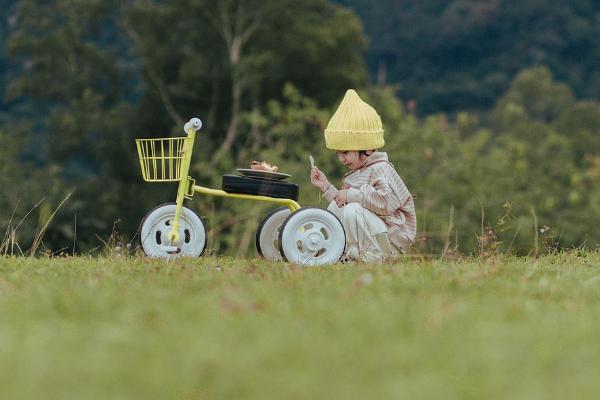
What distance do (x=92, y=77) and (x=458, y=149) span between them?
713 inches

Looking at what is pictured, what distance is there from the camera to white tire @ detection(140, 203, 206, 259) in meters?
8.12

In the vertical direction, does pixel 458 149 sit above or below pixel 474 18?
below

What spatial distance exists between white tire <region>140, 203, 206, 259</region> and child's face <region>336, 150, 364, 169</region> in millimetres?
1140

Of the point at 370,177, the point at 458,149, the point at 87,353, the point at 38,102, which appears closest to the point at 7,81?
the point at 38,102

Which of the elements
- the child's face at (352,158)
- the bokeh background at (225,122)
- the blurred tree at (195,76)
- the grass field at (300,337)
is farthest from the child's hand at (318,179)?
the blurred tree at (195,76)

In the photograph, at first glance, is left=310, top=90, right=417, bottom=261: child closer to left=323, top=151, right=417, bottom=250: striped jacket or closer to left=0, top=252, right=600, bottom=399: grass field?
left=323, top=151, right=417, bottom=250: striped jacket

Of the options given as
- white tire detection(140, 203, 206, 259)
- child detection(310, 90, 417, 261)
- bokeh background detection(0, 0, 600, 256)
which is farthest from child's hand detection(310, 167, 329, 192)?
bokeh background detection(0, 0, 600, 256)

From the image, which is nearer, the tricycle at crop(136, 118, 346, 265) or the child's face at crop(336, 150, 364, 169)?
the tricycle at crop(136, 118, 346, 265)

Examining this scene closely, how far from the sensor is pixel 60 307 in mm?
5320

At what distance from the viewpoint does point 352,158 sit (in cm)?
862

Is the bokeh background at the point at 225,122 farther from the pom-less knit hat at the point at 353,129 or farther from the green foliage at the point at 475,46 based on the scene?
the green foliage at the point at 475,46

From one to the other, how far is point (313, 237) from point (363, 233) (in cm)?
52

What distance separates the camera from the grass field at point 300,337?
161 inches

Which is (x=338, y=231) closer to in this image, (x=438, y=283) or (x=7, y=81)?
(x=438, y=283)
